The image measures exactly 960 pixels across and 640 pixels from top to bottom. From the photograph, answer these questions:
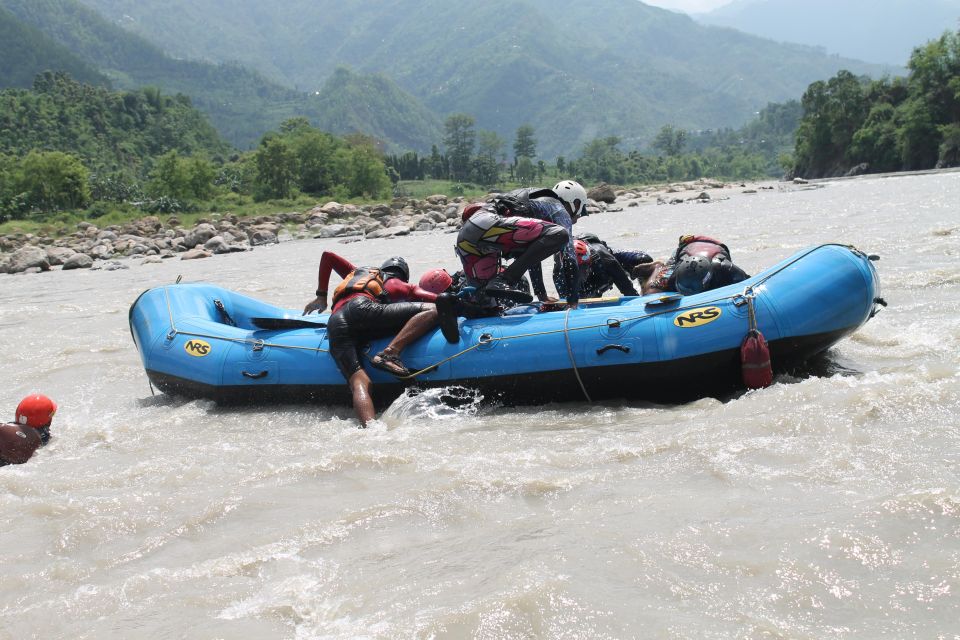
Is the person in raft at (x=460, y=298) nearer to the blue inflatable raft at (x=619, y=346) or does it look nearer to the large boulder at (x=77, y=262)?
the blue inflatable raft at (x=619, y=346)

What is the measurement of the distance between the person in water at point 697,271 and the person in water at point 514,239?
772 mm

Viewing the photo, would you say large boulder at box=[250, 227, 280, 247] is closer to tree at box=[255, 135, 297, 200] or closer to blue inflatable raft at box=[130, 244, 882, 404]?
blue inflatable raft at box=[130, 244, 882, 404]

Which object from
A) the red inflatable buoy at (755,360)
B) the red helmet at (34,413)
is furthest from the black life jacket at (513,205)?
the red helmet at (34,413)

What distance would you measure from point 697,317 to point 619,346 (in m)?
0.54

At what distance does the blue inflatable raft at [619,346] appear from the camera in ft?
17.3

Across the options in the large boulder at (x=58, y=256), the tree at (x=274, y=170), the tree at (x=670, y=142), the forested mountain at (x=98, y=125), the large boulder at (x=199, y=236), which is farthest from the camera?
the tree at (x=670, y=142)

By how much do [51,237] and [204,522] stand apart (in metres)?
33.1

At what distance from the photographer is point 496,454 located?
4602 mm

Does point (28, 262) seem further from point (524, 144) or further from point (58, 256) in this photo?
point (524, 144)

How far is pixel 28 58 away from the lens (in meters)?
156

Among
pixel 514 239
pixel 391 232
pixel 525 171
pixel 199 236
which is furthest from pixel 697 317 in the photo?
pixel 525 171

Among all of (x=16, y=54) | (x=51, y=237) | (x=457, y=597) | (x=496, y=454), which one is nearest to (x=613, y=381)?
(x=496, y=454)

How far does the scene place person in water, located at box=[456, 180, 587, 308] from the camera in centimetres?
577

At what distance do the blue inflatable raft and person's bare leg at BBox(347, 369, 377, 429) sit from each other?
Result: 155mm
